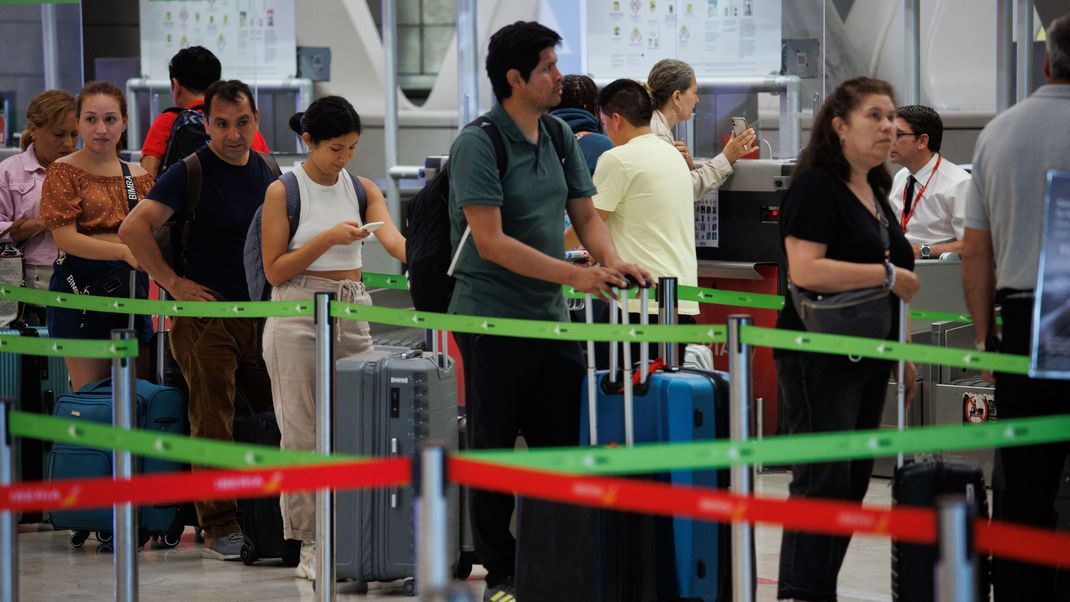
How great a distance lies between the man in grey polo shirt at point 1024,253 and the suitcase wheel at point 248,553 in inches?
106

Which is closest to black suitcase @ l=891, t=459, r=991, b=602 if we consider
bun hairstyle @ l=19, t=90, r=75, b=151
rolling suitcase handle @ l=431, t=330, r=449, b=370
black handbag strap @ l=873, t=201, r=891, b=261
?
black handbag strap @ l=873, t=201, r=891, b=261

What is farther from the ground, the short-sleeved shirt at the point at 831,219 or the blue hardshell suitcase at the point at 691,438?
the short-sleeved shirt at the point at 831,219

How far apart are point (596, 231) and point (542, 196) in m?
0.25

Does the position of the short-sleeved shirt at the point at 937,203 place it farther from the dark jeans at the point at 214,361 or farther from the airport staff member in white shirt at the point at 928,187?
the dark jeans at the point at 214,361

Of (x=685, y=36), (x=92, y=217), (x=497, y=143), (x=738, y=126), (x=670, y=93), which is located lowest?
(x=92, y=217)

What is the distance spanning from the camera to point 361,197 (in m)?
5.12

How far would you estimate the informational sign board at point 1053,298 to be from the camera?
3529 mm

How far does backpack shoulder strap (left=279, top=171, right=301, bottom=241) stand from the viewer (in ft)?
16.0

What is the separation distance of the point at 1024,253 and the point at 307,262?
224cm

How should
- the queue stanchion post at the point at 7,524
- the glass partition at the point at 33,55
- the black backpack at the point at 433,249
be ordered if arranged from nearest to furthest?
the queue stanchion post at the point at 7,524 → the black backpack at the point at 433,249 → the glass partition at the point at 33,55

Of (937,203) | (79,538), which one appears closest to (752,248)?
(937,203)

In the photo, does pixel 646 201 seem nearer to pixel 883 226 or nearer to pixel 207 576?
pixel 883 226

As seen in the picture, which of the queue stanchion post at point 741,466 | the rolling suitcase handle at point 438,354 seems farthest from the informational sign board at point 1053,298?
the rolling suitcase handle at point 438,354

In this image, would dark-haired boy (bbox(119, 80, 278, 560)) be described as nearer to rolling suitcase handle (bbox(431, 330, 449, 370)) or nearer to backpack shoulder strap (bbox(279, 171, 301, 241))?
backpack shoulder strap (bbox(279, 171, 301, 241))
